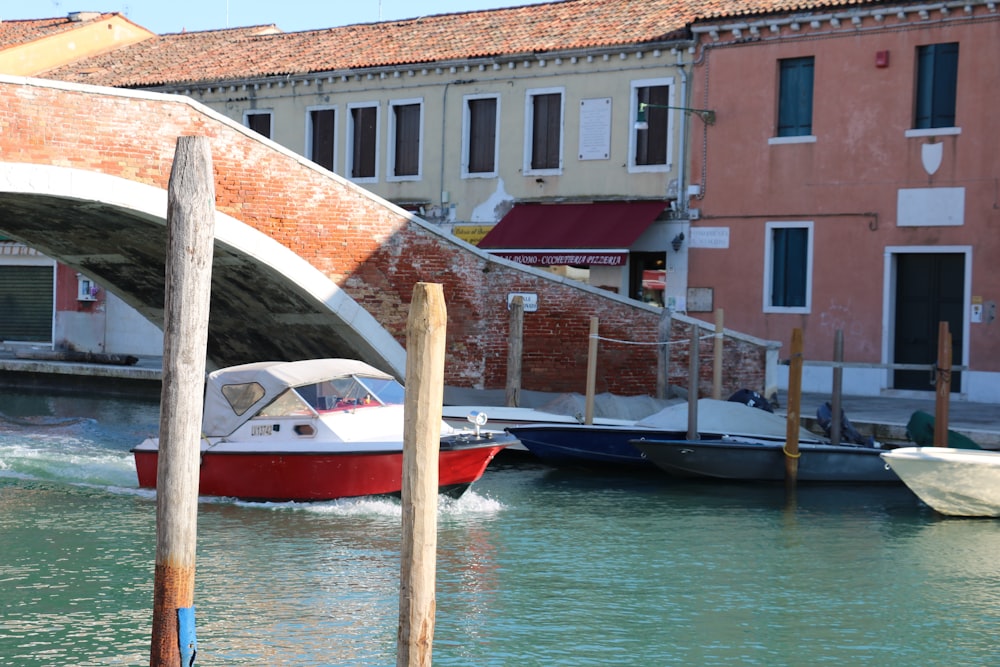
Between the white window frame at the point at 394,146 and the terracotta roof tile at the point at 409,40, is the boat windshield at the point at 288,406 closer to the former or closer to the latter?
the terracotta roof tile at the point at 409,40

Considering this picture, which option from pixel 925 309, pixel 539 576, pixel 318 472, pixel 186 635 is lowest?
pixel 539 576

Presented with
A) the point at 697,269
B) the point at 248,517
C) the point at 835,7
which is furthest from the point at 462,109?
the point at 248,517

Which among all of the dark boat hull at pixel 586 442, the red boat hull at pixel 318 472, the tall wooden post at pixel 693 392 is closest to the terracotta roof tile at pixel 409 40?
the tall wooden post at pixel 693 392

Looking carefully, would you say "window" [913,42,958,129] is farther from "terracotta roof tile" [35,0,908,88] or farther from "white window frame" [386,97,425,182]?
"white window frame" [386,97,425,182]

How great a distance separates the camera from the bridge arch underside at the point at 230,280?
14.3 meters

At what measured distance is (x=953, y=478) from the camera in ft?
36.1

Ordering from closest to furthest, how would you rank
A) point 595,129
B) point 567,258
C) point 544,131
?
point 567,258 < point 595,129 < point 544,131

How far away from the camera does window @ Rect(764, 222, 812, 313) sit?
673 inches

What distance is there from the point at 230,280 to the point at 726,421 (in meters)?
5.88

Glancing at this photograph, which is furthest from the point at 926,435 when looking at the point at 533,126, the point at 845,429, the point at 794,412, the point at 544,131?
the point at 533,126

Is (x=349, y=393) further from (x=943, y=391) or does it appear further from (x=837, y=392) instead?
(x=943, y=391)

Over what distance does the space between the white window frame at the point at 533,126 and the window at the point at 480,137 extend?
1.60 feet

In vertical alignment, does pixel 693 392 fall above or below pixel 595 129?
below

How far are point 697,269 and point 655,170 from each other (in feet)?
4.69
